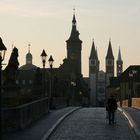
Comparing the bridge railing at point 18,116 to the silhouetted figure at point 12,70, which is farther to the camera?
the silhouetted figure at point 12,70

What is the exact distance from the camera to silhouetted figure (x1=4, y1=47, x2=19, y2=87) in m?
40.5

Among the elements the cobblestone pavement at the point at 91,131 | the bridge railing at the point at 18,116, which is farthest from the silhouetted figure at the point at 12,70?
the cobblestone pavement at the point at 91,131

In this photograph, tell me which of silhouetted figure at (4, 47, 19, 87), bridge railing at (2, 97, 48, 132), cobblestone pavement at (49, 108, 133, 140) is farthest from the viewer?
silhouetted figure at (4, 47, 19, 87)

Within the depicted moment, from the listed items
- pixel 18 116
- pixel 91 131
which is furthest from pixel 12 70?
pixel 91 131

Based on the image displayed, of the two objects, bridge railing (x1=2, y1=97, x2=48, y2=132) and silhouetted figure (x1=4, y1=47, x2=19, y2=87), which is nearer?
bridge railing (x1=2, y1=97, x2=48, y2=132)

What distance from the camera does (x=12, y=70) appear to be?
1623 inches

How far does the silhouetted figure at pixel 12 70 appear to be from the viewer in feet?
133

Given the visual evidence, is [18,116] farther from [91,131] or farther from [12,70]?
[12,70]

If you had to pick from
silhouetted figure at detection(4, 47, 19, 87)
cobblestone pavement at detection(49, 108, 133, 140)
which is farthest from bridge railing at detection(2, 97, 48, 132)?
silhouetted figure at detection(4, 47, 19, 87)

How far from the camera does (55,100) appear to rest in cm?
5644

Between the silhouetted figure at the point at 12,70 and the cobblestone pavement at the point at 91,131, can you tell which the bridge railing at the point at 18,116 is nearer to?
the cobblestone pavement at the point at 91,131

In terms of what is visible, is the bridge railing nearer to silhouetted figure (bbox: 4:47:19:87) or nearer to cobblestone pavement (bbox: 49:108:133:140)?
cobblestone pavement (bbox: 49:108:133:140)

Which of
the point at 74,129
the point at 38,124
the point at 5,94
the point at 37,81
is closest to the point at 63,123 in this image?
the point at 38,124

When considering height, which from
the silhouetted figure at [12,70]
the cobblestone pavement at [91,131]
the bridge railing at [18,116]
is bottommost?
the cobblestone pavement at [91,131]
